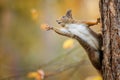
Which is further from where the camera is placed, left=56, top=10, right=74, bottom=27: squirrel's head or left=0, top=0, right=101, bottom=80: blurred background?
left=0, top=0, right=101, bottom=80: blurred background

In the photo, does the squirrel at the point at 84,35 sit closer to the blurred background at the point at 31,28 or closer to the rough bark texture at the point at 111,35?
the rough bark texture at the point at 111,35

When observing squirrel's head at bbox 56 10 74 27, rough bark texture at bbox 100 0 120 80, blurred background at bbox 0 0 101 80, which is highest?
blurred background at bbox 0 0 101 80

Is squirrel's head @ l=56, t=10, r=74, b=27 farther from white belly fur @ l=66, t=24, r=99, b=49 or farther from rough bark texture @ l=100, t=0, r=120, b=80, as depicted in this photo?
rough bark texture @ l=100, t=0, r=120, b=80

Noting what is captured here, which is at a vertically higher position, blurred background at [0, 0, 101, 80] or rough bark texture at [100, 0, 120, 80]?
blurred background at [0, 0, 101, 80]

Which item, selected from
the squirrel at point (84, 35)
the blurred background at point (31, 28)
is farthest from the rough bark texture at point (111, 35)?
the blurred background at point (31, 28)

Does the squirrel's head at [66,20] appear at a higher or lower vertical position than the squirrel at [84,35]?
higher

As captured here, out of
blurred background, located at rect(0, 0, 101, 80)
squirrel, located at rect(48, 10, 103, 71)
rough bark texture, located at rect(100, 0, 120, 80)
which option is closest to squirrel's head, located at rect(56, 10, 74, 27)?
squirrel, located at rect(48, 10, 103, 71)

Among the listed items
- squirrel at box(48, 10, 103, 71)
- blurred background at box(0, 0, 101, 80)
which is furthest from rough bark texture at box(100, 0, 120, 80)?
blurred background at box(0, 0, 101, 80)

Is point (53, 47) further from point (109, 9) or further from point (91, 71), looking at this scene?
point (109, 9)

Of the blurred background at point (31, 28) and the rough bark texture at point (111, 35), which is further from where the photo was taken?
the blurred background at point (31, 28)
